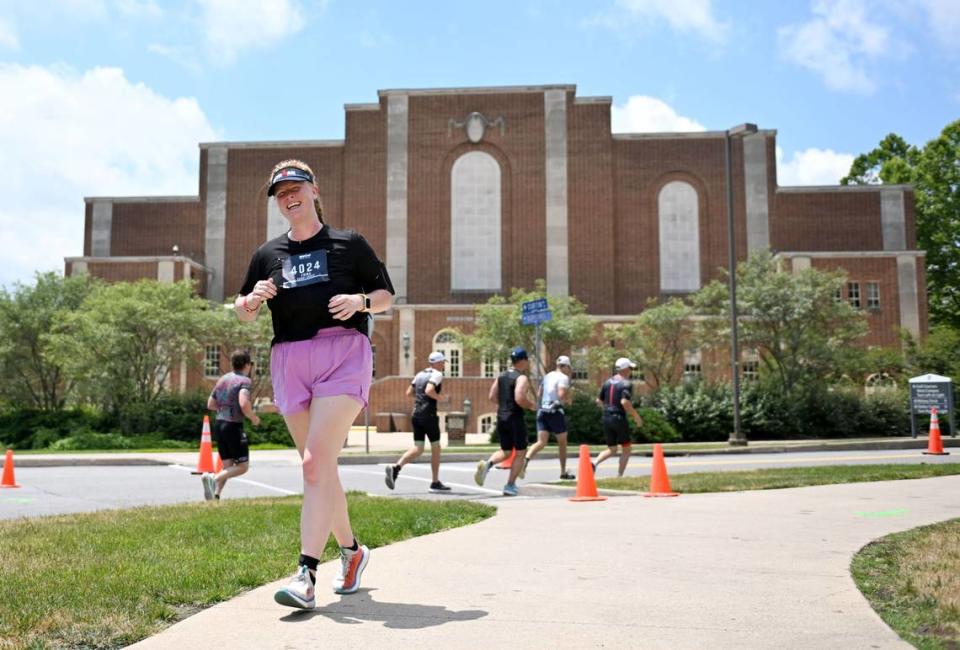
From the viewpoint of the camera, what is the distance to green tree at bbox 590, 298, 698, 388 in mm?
38531

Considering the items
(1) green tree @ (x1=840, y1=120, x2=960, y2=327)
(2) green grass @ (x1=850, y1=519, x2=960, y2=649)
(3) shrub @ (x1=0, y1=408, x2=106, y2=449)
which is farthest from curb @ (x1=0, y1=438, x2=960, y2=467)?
(1) green tree @ (x1=840, y1=120, x2=960, y2=327)

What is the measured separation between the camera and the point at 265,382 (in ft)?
122

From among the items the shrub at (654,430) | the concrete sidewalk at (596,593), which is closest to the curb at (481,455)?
the shrub at (654,430)

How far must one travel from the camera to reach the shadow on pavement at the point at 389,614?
4074 millimetres

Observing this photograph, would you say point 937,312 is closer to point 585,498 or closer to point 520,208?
point 520,208

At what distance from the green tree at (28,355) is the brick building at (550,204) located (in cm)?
1350

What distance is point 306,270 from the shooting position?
469cm

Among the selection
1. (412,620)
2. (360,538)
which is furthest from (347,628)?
(360,538)

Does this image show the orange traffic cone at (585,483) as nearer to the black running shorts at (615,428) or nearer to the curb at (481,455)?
the black running shorts at (615,428)

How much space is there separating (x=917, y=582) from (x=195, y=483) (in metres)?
12.2

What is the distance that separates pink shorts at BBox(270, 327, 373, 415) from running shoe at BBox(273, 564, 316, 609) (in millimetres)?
862

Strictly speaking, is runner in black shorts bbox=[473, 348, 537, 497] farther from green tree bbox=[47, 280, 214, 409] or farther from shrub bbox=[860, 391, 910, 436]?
green tree bbox=[47, 280, 214, 409]

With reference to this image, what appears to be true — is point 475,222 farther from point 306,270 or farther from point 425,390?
point 306,270

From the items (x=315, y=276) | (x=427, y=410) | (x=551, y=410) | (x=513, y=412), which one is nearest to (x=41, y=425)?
(x=427, y=410)
